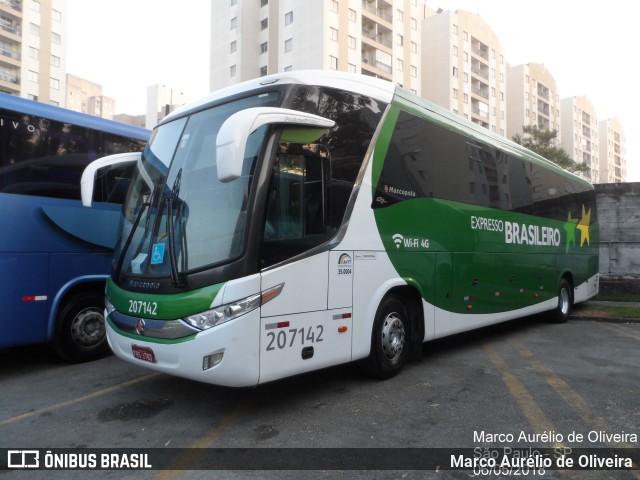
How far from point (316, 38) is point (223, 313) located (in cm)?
3928

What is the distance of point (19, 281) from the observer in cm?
602

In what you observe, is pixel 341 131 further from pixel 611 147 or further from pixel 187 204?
pixel 611 147

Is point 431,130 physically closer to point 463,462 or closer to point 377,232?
point 377,232

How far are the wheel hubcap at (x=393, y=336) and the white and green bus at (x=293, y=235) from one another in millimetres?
25

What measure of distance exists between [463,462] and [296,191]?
2834mm

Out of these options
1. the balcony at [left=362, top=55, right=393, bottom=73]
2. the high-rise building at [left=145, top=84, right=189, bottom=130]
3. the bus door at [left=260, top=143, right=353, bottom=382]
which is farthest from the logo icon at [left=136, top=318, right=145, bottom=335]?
the high-rise building at [left=145, top=84, right=189, bottom=130]

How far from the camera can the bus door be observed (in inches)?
174

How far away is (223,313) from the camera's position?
415 centimetres

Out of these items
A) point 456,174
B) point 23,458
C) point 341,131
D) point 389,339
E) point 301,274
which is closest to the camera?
point 23,458

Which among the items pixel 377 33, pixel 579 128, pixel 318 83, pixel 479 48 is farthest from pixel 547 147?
pixel 579 128

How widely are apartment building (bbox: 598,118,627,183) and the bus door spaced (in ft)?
360

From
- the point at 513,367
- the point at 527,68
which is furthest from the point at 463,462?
the point at 527,68

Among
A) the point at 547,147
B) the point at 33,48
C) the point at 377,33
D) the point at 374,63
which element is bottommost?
the point at 547,147

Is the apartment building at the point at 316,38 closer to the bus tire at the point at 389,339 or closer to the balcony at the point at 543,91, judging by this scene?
the balcony at the point at 543,91
